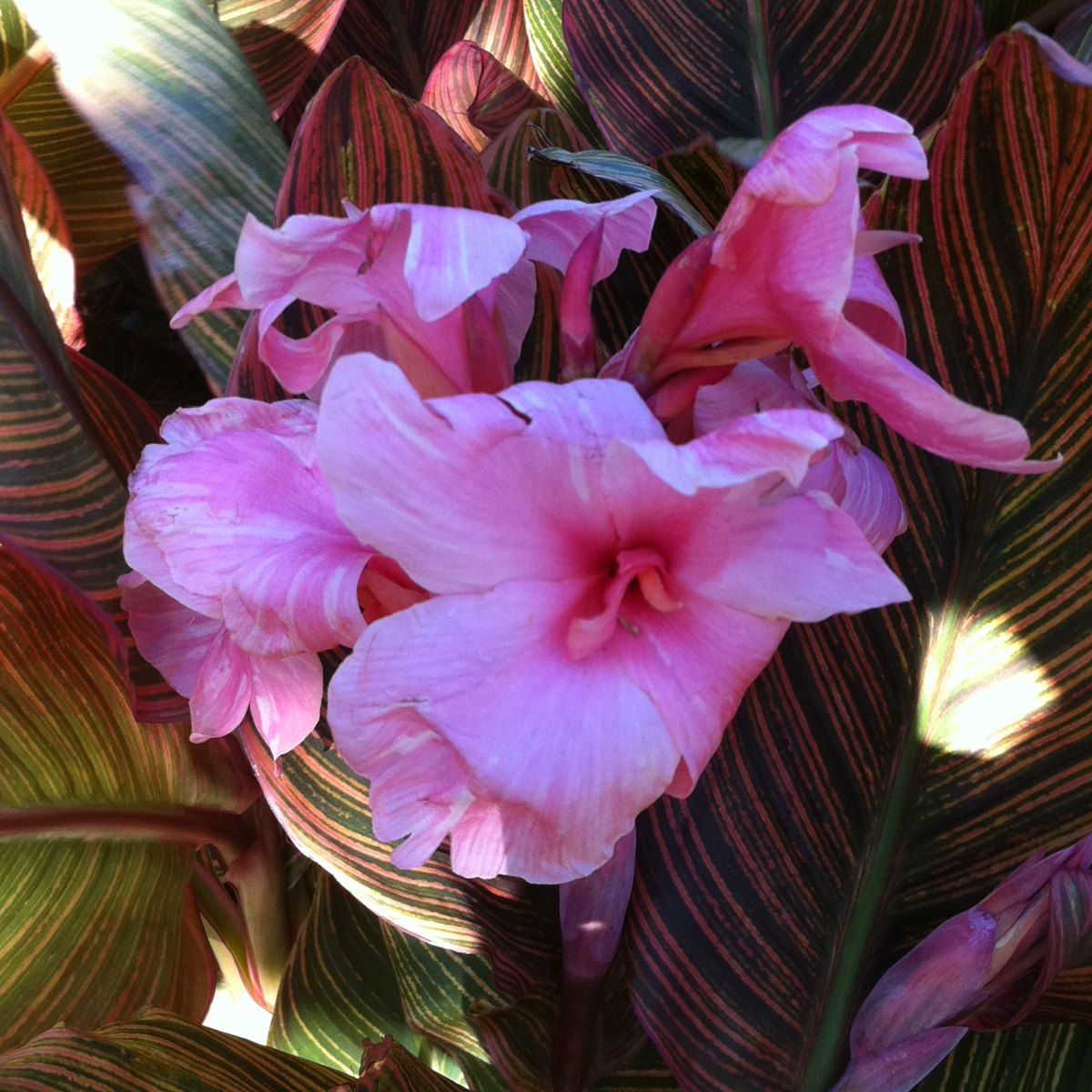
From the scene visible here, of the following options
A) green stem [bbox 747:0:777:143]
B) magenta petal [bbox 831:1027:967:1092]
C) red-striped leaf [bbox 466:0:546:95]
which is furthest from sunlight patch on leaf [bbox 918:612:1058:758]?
red-striped leaf [bbox 466:0:546:95]

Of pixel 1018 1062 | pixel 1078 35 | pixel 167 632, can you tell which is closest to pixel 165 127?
pixel 167 632

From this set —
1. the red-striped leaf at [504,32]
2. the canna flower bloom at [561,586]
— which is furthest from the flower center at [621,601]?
the red-striped leaf at [504,32]

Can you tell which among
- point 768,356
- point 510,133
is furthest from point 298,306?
point 768,356

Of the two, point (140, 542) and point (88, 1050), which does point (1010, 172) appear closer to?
point (140, 542)

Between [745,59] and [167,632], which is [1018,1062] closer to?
[167,632]

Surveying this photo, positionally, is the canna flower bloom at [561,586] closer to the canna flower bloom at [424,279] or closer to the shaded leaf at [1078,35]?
the canna flower bloom at [424,279]

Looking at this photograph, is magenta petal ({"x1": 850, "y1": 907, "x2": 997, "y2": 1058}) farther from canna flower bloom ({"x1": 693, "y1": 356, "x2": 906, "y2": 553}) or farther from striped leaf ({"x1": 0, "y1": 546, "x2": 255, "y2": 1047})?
striped leaf ({"x1": 0, "y1": 546, "x2": 255, "y2": 1047})
